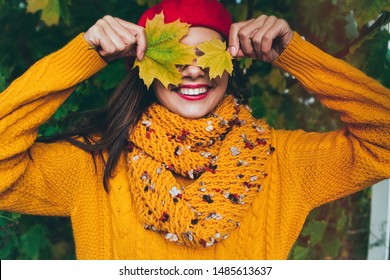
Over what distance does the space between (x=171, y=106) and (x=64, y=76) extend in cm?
32

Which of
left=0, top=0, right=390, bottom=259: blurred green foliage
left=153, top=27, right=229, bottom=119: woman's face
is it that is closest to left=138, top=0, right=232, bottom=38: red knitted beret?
left=153, top=27, right=229, bottom=119: woman's face

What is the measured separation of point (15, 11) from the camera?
230 centimetres

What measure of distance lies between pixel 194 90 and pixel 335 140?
44cm

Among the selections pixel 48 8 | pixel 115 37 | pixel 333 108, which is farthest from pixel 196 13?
pixel 48 8

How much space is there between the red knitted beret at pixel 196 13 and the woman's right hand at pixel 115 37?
4.8 inches

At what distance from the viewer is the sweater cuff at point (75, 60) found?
1.62m

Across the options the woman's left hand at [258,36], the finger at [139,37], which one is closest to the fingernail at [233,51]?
the woman's left hand at [258,36]

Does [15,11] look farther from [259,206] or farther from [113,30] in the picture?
[259,206]

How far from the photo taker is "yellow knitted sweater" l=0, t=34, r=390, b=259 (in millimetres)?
1605

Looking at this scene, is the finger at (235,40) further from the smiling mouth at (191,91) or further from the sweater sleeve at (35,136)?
the sweater sleeve at (35,136)

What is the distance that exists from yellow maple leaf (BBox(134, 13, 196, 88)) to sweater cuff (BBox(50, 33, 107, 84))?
0.14 m

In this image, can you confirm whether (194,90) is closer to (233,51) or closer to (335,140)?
(233,51)

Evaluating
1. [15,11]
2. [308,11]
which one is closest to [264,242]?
[308,11]

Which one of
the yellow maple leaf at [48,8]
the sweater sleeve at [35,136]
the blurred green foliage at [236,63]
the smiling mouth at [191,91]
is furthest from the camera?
the blurred green foliage at [236,63]
